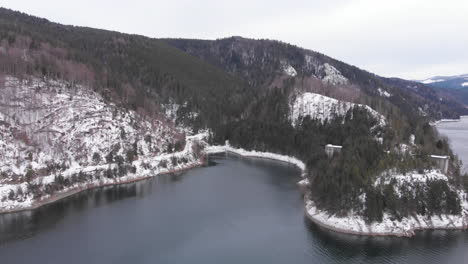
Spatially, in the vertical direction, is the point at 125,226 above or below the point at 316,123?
below

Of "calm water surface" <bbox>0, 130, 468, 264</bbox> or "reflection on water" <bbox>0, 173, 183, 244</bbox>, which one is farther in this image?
"reflection on water" <bbox>0, 173, 183, 244</bbox>

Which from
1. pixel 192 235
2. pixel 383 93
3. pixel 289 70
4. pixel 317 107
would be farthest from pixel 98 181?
pixel 383 93

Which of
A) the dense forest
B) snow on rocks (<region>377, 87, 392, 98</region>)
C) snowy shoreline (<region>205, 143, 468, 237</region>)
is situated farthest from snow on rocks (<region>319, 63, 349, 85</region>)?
snowy shoreline (<region>205, 143, 468, 237</region>)

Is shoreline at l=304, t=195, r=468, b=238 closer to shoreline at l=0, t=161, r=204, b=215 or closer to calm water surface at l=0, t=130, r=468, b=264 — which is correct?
calm water surface at l=0, t=130, r=468, b=264

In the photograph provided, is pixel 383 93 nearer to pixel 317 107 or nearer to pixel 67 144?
pixel 317 107

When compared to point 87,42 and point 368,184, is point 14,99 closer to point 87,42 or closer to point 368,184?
point 368,184

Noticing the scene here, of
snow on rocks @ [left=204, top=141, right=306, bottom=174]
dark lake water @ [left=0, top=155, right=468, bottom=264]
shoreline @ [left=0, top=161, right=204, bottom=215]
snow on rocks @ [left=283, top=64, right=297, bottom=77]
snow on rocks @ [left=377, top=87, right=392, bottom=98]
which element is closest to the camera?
dark lake water @ [left=0, top=155, right=468, bottom=264]

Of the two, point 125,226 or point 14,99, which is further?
point 14,99

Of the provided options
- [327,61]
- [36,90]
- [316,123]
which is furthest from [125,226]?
[327,61]
